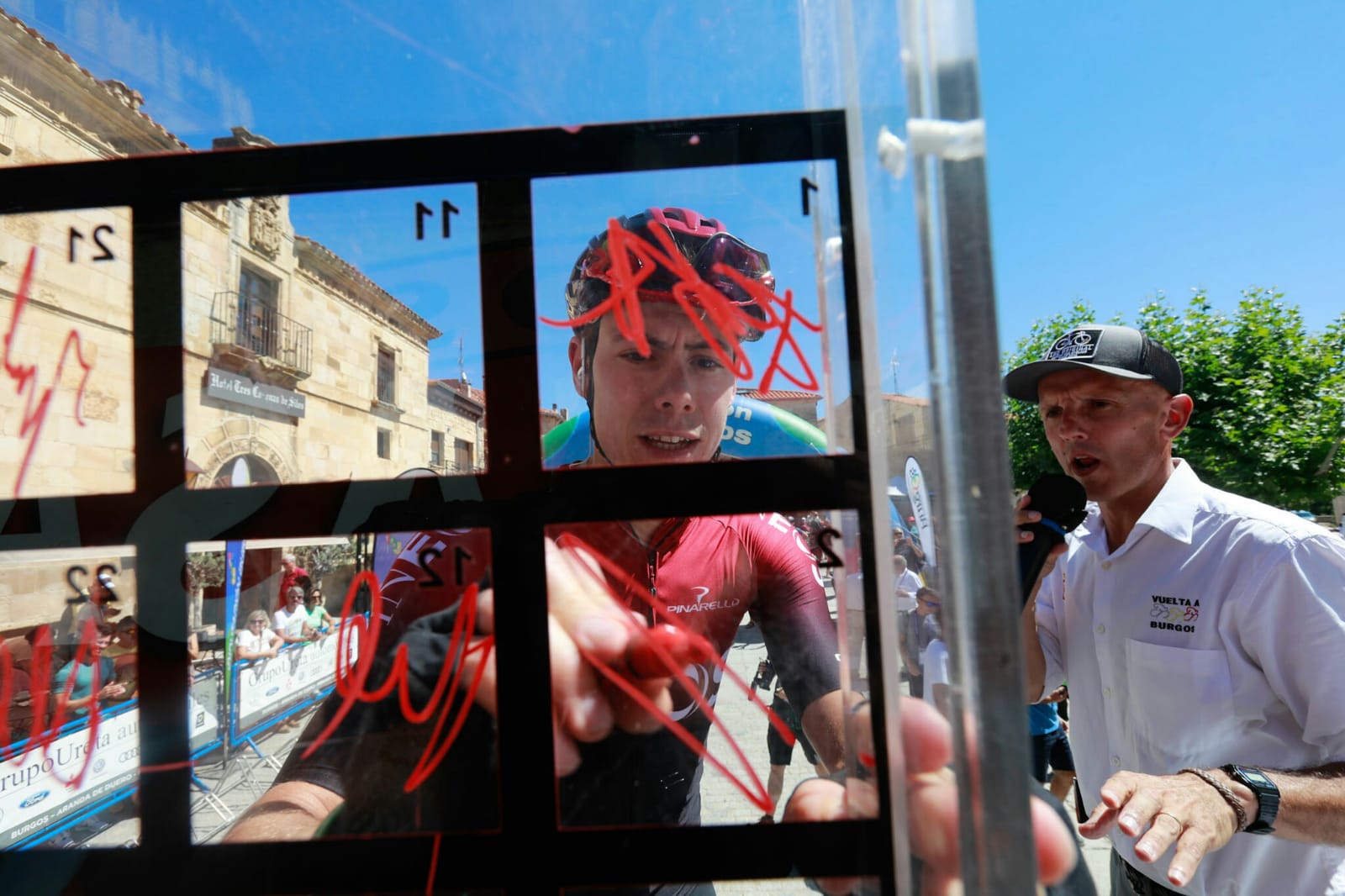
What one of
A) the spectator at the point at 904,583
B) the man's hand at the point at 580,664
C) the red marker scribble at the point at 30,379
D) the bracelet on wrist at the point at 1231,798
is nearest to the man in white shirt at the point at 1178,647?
the bracelet on wrist at the point at 1231,798

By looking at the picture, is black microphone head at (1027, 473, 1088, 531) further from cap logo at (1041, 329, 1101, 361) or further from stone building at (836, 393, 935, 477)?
stone building at (836, 393, 935, 477)

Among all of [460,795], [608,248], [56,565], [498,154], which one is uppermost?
[498,154]

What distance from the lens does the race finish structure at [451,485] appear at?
77 centimetres

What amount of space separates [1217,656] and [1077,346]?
2.74ft

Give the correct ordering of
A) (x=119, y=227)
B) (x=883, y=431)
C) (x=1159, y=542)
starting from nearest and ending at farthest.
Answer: (x=883, y=431)
(x=119, y=227)
(x=1159, y=542)

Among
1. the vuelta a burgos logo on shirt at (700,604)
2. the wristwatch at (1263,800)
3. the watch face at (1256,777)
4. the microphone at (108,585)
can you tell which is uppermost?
the microphone at (108,585)

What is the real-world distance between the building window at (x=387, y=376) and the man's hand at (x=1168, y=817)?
1.19 meters

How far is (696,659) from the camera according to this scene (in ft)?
2.58

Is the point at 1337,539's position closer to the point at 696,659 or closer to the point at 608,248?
the point at 696,659

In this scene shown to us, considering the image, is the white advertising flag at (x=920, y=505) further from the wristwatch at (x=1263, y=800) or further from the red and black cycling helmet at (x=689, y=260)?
the wristwatch at (x=1263, y=800)

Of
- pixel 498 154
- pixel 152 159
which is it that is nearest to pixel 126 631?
pixel 152 159

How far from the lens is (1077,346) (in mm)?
1926

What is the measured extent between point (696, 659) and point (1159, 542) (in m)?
1.58

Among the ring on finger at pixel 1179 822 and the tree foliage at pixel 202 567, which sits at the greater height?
the tree foliage at pixel 202 567
